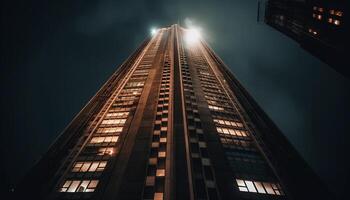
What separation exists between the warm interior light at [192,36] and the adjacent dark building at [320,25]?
→ 57.5 m

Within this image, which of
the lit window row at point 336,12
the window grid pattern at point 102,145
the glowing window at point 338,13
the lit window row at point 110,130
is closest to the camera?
the window grid pattern at point 102,145

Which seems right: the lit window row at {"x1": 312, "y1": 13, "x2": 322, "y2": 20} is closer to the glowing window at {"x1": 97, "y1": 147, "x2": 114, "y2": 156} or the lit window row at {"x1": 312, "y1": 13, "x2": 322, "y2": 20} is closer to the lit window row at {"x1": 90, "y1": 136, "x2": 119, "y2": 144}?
the lit window row at {"x1": 90, "y1": 136, "x2": 119, "y2": 144}

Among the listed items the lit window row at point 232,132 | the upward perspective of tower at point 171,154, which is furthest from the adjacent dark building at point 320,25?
the lit window row at point 232,132

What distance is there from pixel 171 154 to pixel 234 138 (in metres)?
12.3

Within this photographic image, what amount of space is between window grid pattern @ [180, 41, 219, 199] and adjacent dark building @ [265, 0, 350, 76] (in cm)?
3079

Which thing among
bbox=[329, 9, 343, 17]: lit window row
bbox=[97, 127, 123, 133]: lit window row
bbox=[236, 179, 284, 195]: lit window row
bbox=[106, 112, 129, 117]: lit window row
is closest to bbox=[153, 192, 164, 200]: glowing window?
bbox=[236, 179, 284, 195]: lit window row

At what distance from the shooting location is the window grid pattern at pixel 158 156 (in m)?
28.6

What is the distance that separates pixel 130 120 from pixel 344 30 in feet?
143

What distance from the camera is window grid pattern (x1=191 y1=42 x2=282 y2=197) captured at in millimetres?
32781

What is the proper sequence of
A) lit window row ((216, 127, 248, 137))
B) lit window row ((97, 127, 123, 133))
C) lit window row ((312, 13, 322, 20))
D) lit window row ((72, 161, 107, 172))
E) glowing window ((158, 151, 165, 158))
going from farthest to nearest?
A: lit window row ((312, 13, 322, 20))
lit window row ((216, 127, 248, 137))
lit window row ((97, 127, 123, 133))
glowing window ((158, 151, 165, 158))
lit window row ((72, 161, 107, 172))

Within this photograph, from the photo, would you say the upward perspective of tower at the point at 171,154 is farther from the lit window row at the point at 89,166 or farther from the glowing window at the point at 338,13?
the glowing window at the point at 338,13

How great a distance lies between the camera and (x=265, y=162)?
3500 cm

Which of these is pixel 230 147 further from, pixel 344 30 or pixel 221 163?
pixel 344 30

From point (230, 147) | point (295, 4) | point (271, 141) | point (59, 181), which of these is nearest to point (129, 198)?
point (59, 181)
